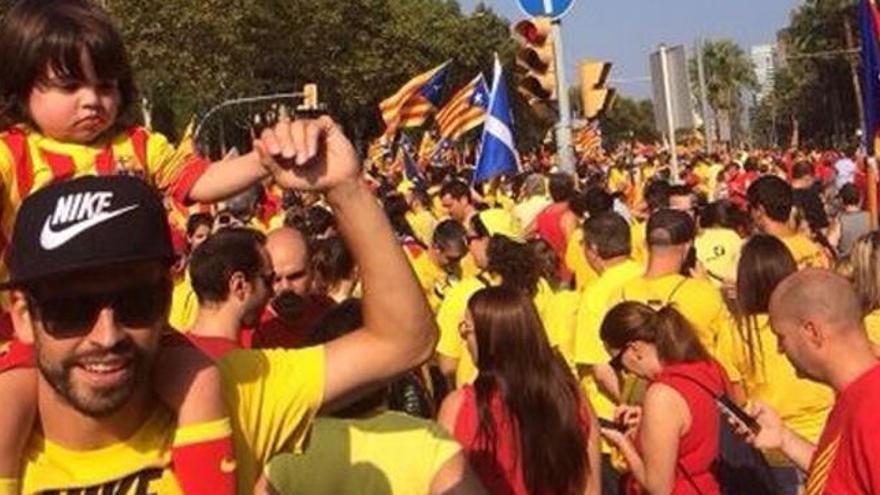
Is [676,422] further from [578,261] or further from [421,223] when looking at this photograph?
[421,223]

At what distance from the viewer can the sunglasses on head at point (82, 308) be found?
2.58m

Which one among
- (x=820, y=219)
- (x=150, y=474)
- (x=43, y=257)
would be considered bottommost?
(x=820, y=219)

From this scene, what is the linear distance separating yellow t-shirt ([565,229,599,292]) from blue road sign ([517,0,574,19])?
197 cm

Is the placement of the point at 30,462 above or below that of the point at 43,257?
below

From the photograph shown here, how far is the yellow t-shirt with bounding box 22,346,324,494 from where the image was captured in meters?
2.68

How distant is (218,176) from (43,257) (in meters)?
0.94

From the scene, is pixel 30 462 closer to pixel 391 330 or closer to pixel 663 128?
pixel 391 330

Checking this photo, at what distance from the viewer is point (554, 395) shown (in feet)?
17.9

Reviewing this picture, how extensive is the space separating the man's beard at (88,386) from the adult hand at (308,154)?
42 centimetres

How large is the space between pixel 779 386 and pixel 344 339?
12.9ft

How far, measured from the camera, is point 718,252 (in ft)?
29.9

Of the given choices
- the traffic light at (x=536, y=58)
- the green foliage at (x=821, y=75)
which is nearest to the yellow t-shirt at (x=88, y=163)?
the traffic light at (x=536, y=58)

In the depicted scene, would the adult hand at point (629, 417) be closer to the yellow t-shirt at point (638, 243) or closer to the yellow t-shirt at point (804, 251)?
the yellow t-shirt at point (804, 251)

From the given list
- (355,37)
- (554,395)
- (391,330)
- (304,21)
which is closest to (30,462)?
(391,330)
